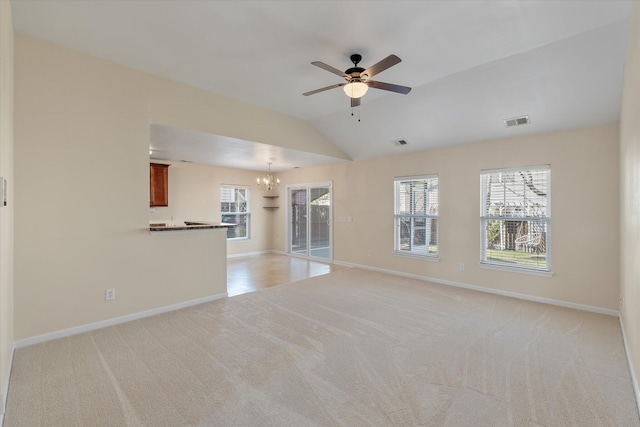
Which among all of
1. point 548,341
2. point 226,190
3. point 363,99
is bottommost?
point 548,341

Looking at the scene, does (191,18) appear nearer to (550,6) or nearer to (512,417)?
(550,6)

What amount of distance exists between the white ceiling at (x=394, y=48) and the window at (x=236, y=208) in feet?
11.3

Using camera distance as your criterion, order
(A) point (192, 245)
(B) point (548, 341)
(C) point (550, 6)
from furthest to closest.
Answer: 1. (A) point (192, 245)
2. (B) point (548, 341)
3. (C) point (550, 6)

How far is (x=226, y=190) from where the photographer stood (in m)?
7.88

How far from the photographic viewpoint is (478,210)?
493cm

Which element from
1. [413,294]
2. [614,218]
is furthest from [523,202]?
[413,294]

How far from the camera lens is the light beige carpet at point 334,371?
195cm

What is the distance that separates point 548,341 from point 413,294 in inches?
72.4

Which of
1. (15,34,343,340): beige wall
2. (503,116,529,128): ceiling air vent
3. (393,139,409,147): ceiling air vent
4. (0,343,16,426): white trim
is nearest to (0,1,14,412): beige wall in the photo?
(0,343,16,426): white trim

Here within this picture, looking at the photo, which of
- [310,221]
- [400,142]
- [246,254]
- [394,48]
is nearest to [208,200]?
[246,254]

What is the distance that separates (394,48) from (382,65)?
1.81ft

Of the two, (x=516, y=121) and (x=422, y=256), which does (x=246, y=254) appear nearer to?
(x=422, y=256)

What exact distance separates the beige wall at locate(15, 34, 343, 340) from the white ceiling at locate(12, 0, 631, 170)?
26 cm

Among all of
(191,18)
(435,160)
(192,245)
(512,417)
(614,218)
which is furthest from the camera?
(435,160)
